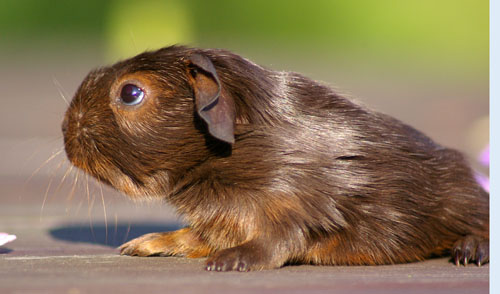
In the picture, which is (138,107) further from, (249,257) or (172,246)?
(249,257)

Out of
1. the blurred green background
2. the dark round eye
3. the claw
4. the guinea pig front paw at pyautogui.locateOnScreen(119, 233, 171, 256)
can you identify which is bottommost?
the claw

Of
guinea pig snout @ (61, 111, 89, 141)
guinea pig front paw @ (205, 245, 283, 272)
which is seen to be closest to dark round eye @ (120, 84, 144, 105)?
guinea pig snout @ (61, 111, 89, 141)

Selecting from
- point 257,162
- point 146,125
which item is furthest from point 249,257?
point 146,125

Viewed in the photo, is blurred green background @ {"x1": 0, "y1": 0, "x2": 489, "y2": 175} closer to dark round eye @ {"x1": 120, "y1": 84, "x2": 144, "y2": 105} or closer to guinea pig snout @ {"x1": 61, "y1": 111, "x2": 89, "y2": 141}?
guinea pig snout @ {"x1": 61, "y1": 111, "x2": 89, "y2": 141}

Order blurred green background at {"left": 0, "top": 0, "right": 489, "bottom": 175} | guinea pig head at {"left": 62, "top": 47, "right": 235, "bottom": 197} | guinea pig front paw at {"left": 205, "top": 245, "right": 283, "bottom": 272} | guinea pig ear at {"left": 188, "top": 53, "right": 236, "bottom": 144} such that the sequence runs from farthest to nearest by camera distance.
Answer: blurred green background at {"left": 0, "top": 0, "right": 489, "bottom": 175} → guinea pig head at {"left": 62, "top": 47, "right": 235, "bottom": 197} → guinea pig ear at {"left": 188, "top": 53, "right": 236, "bottom": 144} → guinea pig front paw at {"left": 205, "top": 245, "right": 283, "bottom": 272}

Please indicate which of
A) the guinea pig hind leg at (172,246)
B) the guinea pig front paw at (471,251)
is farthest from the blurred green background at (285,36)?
the guinea pig hind leg at (172,246)
